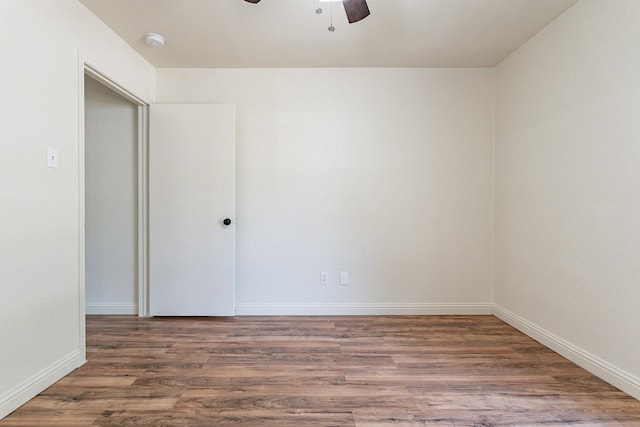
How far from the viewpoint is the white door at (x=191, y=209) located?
265cm

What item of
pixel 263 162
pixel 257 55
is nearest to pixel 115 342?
pixel 263 162

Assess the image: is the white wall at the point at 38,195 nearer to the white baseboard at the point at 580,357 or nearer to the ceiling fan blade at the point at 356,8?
the ceiling fan blade at the point at 356,8

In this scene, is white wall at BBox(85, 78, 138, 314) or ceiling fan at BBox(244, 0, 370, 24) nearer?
ceiling fan at BBox(244, 0, 370, 24)

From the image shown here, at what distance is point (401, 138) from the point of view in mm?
2781

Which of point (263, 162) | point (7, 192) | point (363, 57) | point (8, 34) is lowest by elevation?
point (7, 192)

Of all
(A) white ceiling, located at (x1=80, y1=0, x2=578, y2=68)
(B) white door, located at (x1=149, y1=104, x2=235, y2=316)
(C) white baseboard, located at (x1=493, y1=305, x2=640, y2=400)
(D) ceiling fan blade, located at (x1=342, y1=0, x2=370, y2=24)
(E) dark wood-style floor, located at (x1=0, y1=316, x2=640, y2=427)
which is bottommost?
(E) dark wood-style floor, located at (x1=0, y1=316, x2=640, y2=427)

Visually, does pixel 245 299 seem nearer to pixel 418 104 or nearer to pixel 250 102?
pixel 250 102

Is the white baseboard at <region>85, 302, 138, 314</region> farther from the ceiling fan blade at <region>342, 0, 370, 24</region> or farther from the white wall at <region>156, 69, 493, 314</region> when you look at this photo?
the ceiling fan blade at <region>342, 0, 370, 24</region>

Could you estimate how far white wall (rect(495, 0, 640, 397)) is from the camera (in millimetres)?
1611

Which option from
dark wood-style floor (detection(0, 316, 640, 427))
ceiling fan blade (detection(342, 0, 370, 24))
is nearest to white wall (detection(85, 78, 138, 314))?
dark wood-style floor (detection(0, 316, 640, 427))

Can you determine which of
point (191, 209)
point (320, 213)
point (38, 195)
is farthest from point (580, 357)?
point (38, 195)

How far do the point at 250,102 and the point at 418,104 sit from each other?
5.35 feet

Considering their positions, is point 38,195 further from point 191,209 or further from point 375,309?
point 375,309

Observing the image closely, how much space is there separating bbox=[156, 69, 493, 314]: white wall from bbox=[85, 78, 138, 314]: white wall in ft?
1.72
